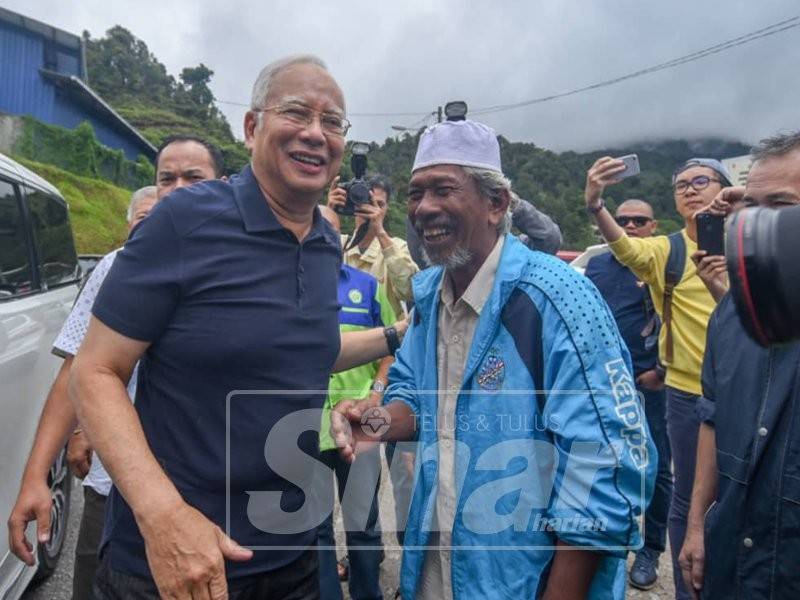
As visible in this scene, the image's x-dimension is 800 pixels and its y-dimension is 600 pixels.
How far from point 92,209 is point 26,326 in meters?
14.1

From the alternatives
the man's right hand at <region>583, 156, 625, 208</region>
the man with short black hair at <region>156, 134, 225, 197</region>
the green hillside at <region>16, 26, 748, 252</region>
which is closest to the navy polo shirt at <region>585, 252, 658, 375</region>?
the man's right hand at <region>583, 156, 625, 208</region>

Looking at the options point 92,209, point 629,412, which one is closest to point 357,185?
point 629,412

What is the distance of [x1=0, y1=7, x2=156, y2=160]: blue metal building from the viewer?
2328 cm

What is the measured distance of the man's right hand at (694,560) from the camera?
6.20 ft

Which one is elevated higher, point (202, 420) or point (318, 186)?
point (318, 186)

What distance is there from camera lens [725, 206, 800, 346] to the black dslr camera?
262cm

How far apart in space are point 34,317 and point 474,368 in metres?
2.25

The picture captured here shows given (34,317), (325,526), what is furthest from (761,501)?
(34,317)

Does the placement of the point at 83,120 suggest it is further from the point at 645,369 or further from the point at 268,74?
the point at 268,74

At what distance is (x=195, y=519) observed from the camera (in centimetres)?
116

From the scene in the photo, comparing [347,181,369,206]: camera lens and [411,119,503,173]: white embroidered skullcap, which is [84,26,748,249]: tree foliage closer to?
[347,181,369,206]: camera lens

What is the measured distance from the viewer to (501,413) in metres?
1.48

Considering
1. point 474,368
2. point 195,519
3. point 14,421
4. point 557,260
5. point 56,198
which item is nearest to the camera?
point 195,519

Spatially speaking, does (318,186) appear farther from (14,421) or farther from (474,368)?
(14,421)
